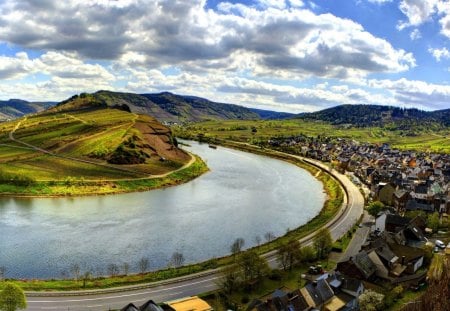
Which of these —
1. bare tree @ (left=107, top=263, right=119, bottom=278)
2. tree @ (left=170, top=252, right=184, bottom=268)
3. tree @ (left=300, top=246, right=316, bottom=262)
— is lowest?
bare tree @ (left=107, top=263, right=119, bottom=278)

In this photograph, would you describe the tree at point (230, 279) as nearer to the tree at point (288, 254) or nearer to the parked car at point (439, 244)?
the tree at point (288, 254)

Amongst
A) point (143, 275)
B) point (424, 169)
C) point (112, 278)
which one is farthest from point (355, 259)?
point (424, 169)

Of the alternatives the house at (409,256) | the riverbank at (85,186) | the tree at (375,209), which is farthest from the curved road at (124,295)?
the riverbank at (85,186)

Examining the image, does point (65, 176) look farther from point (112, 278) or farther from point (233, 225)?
point (112, 278)

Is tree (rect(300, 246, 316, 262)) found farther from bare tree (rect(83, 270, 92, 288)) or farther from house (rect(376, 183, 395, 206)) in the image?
house (rect(376, 183, 395, 206))

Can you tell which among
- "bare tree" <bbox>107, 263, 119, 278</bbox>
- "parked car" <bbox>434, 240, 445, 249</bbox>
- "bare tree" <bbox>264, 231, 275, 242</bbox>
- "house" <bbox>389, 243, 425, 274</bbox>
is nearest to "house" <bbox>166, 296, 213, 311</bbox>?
"bare tree" <bbox>107, 263, 119, 278</bbox>

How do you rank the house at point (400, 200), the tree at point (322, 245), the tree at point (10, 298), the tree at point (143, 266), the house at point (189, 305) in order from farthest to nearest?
the house at point (400, 200) → the tree at point (322, 245) → the tree at point (143, 266) → the house at point (189, 305) → the tree at point (10, 298)

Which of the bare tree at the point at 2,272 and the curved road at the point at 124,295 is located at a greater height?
the curved road at the point at 124,295

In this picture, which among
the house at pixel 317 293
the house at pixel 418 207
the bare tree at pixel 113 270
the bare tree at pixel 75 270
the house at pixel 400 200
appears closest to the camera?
the house at pixel 317 293
